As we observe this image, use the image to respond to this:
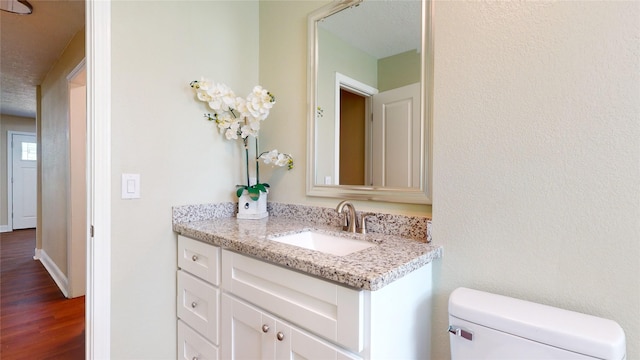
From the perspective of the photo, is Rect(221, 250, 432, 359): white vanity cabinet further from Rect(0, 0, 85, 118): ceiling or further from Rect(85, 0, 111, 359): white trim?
Rect(0, 0, 85, 118): ceiling

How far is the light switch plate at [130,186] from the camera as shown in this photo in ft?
4.31

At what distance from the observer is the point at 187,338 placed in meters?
1.41

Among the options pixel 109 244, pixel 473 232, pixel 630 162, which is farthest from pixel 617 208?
pixel 109 244

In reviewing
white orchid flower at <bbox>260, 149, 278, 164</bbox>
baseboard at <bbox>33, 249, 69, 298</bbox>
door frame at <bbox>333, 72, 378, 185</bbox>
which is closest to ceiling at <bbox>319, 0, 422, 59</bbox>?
door frame at <bbox>333, 72, 378, 185</bbox>

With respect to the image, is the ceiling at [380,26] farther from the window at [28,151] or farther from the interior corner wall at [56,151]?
the window at [28,151]

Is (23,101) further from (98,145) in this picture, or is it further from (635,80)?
(635,80)

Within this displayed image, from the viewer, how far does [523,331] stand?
0.75 meters

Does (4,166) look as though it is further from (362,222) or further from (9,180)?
(362,222)

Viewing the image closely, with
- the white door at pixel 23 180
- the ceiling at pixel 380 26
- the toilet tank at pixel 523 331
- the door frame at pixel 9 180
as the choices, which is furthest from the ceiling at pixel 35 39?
the toilet tank at pixel 523 331

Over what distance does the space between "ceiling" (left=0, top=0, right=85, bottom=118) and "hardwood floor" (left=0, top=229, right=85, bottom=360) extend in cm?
224

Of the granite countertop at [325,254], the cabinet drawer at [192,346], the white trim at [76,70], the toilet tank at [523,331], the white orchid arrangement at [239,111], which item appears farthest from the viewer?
the white trim at [76,70]

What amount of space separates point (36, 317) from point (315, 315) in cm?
268

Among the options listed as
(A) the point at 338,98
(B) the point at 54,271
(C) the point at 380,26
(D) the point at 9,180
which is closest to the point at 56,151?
(B) the point at 54,271

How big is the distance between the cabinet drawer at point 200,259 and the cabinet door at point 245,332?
0.40 ft
